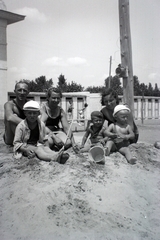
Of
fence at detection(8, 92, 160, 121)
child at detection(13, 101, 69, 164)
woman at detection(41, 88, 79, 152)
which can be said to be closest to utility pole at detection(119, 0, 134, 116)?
woman at detection(41, 88, 79, 152)

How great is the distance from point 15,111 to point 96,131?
120cm

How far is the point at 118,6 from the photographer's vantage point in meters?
4.43

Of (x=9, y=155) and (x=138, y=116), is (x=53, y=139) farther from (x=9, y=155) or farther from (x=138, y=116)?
(x=138, y=116)

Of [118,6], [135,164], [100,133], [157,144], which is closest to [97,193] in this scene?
[135,164]

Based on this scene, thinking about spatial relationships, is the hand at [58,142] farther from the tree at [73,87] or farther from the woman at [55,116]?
the tree at [73,87]

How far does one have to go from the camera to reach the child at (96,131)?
3.81 m

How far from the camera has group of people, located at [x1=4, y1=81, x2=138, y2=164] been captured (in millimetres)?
3281

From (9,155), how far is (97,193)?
5.08 feet

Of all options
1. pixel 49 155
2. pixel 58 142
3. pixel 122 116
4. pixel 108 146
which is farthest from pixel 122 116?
pixel 49 155

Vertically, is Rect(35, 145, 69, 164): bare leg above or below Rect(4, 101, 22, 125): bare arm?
below

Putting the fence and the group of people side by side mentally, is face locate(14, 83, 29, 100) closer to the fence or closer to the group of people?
the group of people

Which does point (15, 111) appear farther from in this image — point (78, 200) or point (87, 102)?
point (87, 102)

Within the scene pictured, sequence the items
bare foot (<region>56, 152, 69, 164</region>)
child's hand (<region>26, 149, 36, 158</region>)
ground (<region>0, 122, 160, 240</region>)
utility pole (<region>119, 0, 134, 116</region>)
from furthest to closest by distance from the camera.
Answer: utility pole (<region>119, 0, 134, 116</region>), child's hand (<region>26, 149, 36, 158</region>), bare foot (<region>56, 152, 69, 164</region>), ground (<region>0, 122, 160, 240</region>)

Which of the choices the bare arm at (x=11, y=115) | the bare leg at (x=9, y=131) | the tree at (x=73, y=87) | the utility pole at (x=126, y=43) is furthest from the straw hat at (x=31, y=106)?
the tree at (x=73, y=87)
